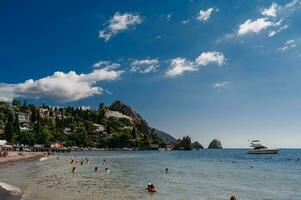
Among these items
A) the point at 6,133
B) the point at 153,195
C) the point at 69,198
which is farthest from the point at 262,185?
the point at 6,133

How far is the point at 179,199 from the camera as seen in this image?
3806 centimetres

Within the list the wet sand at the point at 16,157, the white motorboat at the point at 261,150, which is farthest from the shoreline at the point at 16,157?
the white motorboat at the point at 261,150

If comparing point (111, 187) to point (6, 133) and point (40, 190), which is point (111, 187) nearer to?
point (40, 190)

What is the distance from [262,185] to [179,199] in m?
18.2

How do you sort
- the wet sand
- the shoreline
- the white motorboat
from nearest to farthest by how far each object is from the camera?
the shoreline → the wet sand → the white motorboat

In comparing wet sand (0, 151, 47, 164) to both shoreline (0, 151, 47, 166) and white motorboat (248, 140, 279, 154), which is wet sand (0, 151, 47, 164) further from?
white motorboat (248, 140, 279, 154)

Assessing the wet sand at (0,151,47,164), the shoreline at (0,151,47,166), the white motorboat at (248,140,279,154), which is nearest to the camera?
the shoreline at (0,151,47,166)

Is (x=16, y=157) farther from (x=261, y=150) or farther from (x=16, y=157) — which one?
(x=261, y=150)

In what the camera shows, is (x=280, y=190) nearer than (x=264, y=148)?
Yes

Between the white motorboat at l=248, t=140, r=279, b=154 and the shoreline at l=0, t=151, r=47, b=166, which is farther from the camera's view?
the white motorboat at l=248, t=140, r=279, b=154

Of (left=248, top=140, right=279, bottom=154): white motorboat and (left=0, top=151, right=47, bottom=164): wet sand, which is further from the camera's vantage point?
(left=248, top=140, right=279, bottom=154): white motorboat

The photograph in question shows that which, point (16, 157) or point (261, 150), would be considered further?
point (261, 150)

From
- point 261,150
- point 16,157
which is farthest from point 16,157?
point 261,150

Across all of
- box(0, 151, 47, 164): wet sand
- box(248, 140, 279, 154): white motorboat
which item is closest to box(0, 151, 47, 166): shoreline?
box(0, 151, 47, 164): wet sand
